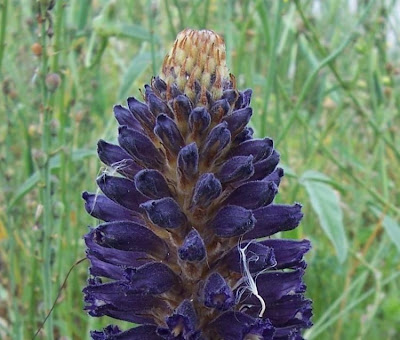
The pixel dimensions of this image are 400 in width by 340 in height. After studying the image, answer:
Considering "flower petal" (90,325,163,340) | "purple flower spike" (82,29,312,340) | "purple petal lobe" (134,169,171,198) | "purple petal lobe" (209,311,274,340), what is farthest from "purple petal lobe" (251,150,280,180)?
"flower petal" (90,325,163,340)

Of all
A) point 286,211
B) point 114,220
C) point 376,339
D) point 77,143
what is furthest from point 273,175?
point 77,143

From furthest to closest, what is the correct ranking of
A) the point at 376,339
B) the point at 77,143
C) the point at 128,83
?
the point at 77,143, the point at 376,339, the point at 128,83

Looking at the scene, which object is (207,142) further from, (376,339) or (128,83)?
(376,339)

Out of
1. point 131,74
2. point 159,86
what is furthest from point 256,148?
point 131,74

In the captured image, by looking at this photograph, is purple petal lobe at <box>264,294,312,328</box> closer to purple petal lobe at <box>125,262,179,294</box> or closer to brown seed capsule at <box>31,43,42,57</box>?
purple petal lobe at <box>125,262,179,294</box>

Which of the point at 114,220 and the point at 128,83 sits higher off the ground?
the point at 128,83

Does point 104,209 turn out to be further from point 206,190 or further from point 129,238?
point 206,190
